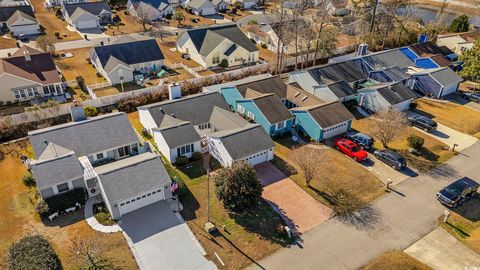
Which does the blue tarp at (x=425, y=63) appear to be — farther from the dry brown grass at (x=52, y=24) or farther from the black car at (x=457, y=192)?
the dry brown grass at (x=52, y=24)

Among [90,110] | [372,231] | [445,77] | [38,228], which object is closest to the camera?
[38,228]

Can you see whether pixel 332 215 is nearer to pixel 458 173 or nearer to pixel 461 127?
pixel 458 173

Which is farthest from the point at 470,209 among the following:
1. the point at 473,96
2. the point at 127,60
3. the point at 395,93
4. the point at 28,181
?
the point at 127,60

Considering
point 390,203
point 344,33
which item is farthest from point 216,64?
point 390,203

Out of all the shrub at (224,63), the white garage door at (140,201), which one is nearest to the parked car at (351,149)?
the white garage door at (140,201)

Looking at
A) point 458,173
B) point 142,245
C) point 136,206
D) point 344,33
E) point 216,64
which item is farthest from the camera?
point 344,33

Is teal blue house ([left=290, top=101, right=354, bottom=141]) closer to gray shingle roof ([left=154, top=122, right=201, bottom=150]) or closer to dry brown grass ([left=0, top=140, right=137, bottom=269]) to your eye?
gray shingle roof ([left=154, top=122, right=201, bottom=150])

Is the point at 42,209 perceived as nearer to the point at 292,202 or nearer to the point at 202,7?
the point at 292,202
